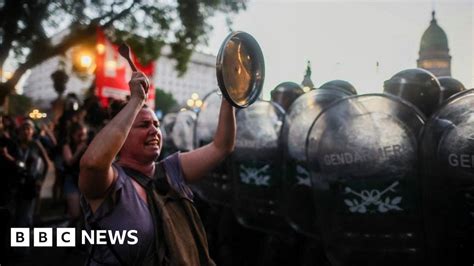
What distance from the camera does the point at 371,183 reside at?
7.88ft

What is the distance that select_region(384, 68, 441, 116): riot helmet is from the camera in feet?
10.5

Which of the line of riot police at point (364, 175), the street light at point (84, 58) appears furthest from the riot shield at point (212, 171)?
the street light at point (84, 58)

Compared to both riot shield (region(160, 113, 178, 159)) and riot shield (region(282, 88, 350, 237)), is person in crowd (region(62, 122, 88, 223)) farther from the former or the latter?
riot shield (region(282, 88, 350, 237))

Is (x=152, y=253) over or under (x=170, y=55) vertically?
under

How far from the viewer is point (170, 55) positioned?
14.5 meters

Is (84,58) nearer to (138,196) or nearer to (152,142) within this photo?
(152,142)

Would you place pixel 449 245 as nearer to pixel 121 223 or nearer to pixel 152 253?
pixel 152 253

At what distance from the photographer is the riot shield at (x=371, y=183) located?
234cm

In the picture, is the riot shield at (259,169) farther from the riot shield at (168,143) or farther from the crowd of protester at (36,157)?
the riot shield at (168,143)

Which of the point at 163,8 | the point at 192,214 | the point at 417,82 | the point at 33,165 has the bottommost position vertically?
the point at 33,165

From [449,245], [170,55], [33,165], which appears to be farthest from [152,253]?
[170,55]

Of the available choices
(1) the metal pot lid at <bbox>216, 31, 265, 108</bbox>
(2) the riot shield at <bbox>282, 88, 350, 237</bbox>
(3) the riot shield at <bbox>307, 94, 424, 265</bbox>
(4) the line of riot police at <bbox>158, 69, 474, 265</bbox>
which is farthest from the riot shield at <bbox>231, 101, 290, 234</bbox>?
(1) the metal pot lid at <bbox>216, 31, 265, 108</bbox>

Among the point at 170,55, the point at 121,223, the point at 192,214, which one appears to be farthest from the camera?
the point at 170,55

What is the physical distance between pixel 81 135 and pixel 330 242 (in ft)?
12.7
